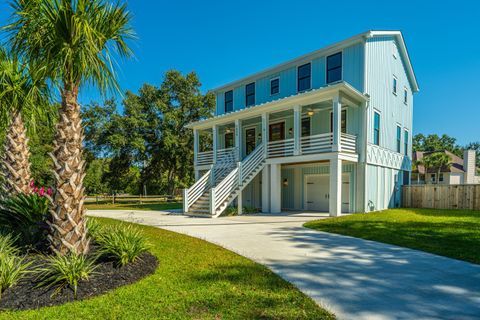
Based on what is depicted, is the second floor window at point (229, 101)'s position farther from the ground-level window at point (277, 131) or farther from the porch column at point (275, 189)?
the porch column at point (275, 189)

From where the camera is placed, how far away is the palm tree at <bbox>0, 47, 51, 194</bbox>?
237 inches

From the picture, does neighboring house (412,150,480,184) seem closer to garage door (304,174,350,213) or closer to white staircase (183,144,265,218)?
garage door (304,174,350,213)

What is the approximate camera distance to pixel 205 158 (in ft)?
60.0

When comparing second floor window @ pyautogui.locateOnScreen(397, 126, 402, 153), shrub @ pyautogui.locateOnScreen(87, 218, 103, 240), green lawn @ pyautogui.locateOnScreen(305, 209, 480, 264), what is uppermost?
second floor window @ pyautogui.locateOnScreen(397, 126, 402, 153)

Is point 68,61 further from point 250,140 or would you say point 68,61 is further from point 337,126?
point 250,140

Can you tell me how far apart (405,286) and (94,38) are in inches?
240

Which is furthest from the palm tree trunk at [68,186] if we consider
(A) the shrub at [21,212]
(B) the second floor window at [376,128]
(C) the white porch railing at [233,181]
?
(B) the second floor window at [376,128]

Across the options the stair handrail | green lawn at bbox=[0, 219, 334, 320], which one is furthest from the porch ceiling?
green lawn at bbox=[0, 219, 334, 320]

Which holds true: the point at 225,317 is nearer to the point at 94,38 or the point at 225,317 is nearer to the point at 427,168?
the point at 94,38

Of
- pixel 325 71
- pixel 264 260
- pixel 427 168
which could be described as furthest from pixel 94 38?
pixel 427 168

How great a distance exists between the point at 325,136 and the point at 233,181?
200 inches

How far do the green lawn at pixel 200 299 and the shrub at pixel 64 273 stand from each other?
1.36 ft

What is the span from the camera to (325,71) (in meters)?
14.7

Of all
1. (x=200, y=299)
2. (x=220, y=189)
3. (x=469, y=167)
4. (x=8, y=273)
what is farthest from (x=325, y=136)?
(x=469, y=167)
